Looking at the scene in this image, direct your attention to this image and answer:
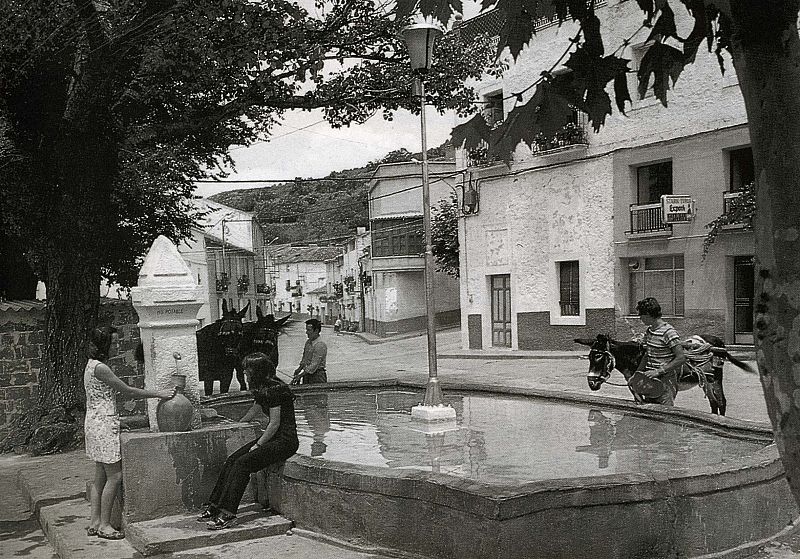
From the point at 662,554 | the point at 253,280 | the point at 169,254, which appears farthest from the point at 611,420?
the point at 253,280

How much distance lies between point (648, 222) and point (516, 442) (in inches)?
594

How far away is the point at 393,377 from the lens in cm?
1591

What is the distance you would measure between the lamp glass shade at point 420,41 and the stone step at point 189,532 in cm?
535

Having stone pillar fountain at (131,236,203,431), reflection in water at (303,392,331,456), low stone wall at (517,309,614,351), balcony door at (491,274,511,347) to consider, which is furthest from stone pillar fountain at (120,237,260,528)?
balcony door at (491,274,511,347)

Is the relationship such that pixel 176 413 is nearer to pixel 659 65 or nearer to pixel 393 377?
pixel 659 65

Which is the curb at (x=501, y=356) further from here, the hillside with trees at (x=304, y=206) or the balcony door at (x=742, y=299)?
the hillside with trees at (x=304, y=206)

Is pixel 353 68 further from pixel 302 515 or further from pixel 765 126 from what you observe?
pixel 765 126

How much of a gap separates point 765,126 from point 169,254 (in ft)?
18.6

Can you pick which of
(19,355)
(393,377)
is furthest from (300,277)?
(19,355)

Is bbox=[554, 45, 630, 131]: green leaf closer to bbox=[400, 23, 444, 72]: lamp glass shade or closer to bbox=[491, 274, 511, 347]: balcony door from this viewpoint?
bbox=[400, 23, 444, 72]: lamp glass shade

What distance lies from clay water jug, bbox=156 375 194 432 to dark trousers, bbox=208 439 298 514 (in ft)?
1.70

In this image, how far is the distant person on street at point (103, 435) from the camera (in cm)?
635

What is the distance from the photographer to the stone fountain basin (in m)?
5.01

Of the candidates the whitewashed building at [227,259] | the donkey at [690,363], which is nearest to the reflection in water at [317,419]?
the donkey at [690,363]
